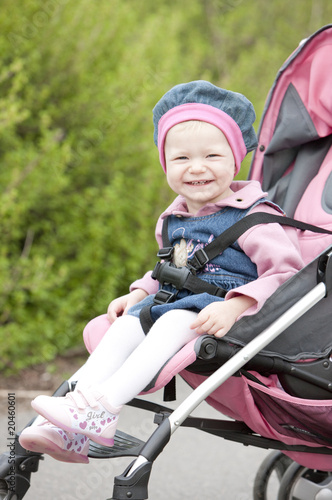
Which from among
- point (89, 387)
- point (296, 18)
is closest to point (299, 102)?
point (89, 387)

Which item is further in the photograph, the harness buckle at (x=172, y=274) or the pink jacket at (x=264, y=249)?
the harness buckle at (x=172, y=274)

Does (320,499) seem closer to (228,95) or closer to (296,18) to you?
(228,95)

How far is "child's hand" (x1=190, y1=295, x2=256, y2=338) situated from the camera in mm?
1858

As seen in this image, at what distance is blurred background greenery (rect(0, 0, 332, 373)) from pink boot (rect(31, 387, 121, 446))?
92.5 inches

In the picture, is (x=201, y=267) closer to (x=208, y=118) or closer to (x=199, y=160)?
(x=199, y=160)

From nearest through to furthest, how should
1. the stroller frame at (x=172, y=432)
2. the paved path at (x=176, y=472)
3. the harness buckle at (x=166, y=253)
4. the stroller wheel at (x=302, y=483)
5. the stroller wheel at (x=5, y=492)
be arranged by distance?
the stroller frame at (x=172, y=432)
the stroller wheel at (x=5, y=492)
the harness buckle at (x=166, y=253)
the stroller wheel at (x=302, y=483)
the paved path at (x=176, y=472)

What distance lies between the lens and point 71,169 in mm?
4930

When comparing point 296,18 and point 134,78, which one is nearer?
point 134,78

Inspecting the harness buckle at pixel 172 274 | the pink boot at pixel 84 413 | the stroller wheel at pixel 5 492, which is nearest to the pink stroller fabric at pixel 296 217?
the pink boot at pixel 84 413

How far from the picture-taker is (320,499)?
7.79ft

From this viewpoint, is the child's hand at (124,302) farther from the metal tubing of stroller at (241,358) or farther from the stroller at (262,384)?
the metal tubing of stroller at (241,358)

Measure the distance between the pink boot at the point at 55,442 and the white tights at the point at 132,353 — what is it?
0.16 m

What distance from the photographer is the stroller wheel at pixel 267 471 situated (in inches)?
102

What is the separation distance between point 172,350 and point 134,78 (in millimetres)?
3424
